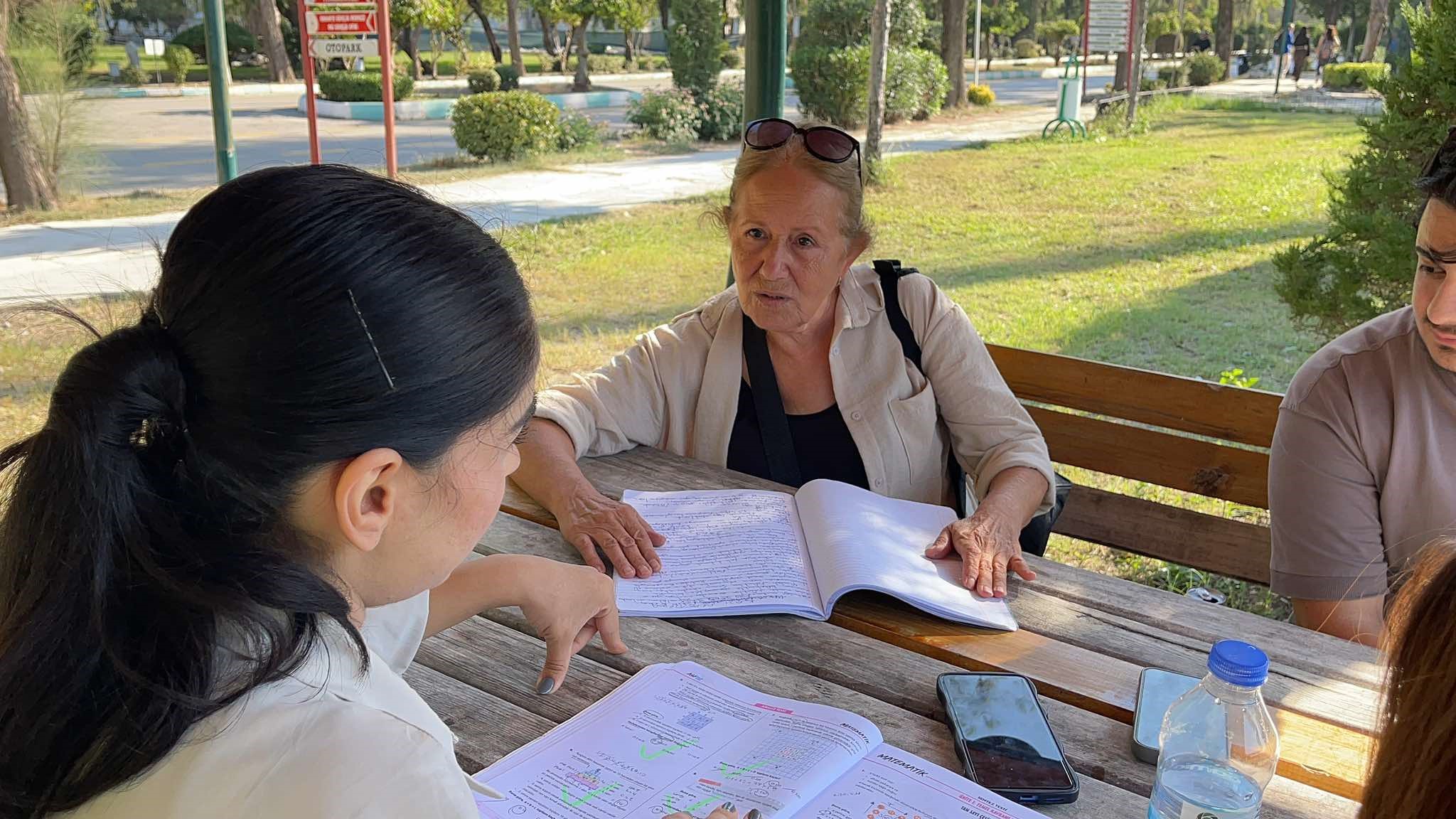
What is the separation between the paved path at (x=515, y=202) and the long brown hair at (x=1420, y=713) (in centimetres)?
86

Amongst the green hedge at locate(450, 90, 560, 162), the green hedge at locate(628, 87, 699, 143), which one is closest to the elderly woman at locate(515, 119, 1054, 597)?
the green hedge at locate(450, 90, 560, 162)

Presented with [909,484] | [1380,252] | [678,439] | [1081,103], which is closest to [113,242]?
[678,439]

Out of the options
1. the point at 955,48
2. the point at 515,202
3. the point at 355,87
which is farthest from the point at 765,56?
the point at 355,87

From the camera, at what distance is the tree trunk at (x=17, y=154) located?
6934 mm

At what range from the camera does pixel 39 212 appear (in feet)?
25.3

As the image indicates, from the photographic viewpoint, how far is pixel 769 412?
8.25 feet

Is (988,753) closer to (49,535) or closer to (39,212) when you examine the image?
(49,535)

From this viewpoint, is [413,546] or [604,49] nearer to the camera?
[413,546]

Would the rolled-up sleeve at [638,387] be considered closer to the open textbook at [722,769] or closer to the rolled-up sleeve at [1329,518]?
the open textbook at [722,769]

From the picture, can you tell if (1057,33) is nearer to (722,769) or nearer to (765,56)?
(765,56)

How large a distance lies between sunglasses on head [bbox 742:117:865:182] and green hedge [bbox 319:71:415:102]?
1641 centimetres

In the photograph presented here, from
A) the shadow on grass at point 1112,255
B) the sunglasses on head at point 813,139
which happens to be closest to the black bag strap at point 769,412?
the sunglasses on head at point 813,139

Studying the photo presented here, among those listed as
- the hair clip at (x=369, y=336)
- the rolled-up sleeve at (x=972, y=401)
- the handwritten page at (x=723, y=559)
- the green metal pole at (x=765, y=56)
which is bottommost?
the handwritten page at (x=723, y=559)

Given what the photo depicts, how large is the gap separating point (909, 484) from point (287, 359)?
1.83m
